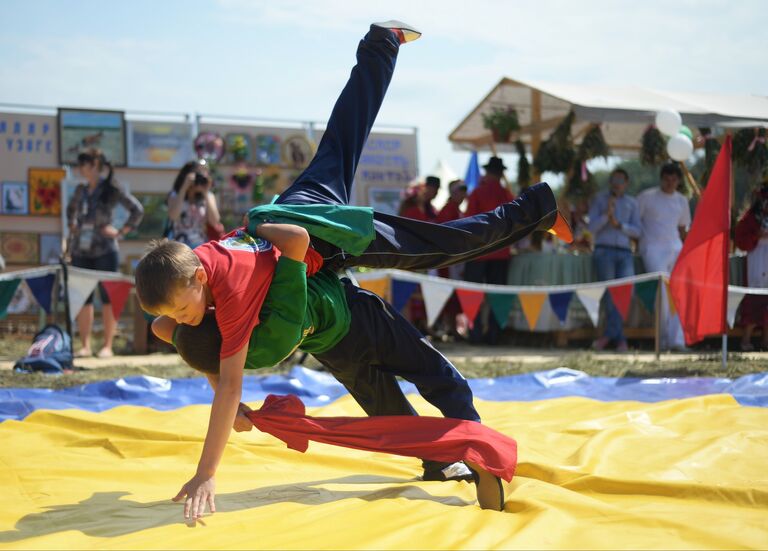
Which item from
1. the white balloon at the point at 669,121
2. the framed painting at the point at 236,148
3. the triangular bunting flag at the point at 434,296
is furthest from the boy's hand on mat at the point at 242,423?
the framed painting at the point at 236,148

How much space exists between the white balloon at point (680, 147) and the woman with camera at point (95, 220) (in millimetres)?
5360

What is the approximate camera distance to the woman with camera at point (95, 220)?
315 inches

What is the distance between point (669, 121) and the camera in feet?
29.5

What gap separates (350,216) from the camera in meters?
3.05

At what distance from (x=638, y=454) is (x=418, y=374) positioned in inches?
44.7

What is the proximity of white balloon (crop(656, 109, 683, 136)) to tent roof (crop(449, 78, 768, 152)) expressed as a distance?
9.5 inches

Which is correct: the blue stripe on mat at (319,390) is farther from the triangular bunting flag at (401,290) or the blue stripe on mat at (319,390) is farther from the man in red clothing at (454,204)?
the man in red clothing at (454,204)

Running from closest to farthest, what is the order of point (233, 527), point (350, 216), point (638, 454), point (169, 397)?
point (233, 527) → point (350, 216) → point (638, 454) → point (169, 397)

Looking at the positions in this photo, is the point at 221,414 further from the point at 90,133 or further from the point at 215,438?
the point at 90,133

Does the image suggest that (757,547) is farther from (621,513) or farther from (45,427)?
(45,427)

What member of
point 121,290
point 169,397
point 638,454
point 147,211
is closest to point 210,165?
point 147,211

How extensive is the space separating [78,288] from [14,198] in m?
4.04

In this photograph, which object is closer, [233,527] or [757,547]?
[757,547]

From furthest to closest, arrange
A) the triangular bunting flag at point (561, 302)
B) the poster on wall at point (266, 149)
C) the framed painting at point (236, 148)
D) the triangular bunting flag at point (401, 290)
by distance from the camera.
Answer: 1. the poster on wall at point (266, 149)
2. the framed painting at point (236, 148)
3. the triangular bunting flag at point (401, 290)
4. the triangular bunting flag at point (561, 302)
